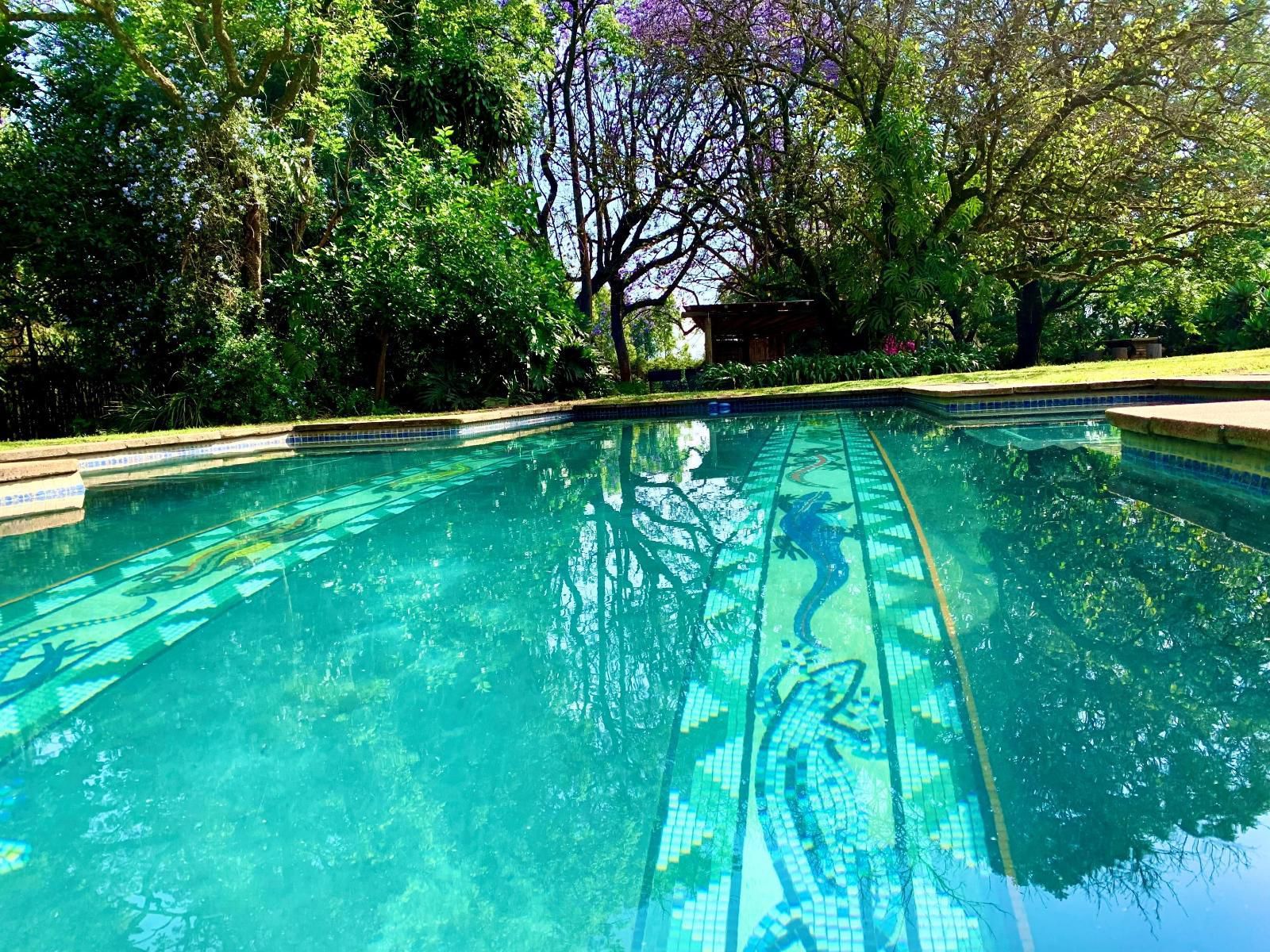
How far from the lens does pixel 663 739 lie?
6.95ft

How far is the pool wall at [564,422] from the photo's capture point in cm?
600

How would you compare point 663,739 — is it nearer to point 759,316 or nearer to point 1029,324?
point 1029,324

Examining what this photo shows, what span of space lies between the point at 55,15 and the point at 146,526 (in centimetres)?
897

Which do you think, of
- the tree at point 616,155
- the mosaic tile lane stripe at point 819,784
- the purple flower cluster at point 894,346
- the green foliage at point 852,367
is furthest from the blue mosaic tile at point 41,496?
the purple flower cluster at point 894,346

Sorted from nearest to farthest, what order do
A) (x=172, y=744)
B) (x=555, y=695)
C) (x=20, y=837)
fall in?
(x=20, y=837)
(x=172, y=744)
(x=555, y=695)

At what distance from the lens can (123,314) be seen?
11.2 meters

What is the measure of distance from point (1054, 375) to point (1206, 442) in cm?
687

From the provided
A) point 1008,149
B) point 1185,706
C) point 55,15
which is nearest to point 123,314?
point 55,15

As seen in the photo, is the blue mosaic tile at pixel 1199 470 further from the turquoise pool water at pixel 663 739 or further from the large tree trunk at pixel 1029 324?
the large tree trunk at pixel 1029 324

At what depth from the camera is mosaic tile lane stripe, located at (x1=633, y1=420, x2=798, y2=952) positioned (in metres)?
1.44

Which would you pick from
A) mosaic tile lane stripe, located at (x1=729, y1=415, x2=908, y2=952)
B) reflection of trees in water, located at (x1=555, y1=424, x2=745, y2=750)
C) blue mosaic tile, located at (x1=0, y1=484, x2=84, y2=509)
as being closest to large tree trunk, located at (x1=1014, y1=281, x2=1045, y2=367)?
reflection of trees in water, located at (x1=555, y1=424, x2=745, y2=750)

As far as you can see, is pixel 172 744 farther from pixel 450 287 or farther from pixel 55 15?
pixel 55 15

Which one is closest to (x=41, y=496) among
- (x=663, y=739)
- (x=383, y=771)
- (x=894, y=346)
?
(x=383, y=771)

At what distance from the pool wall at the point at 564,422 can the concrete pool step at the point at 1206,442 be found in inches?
0.6
